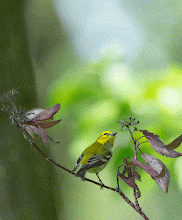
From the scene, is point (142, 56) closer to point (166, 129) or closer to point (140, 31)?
point (140, 31)

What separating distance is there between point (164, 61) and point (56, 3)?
43cm

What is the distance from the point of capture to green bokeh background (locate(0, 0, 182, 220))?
547mm

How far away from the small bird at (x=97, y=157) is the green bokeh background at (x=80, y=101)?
13.9 inches

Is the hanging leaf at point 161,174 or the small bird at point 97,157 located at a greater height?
the small bird at point 97,157

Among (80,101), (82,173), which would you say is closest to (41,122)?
(82,173)

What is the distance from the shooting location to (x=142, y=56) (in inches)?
26.0

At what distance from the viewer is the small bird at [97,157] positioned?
0.18 metres

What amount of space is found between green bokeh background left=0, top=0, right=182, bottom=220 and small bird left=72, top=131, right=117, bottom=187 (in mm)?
353

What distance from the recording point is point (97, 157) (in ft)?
0.61

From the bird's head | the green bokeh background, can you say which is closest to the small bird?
the bird's head

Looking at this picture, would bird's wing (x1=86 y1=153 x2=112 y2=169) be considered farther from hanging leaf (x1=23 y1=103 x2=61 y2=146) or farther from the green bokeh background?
the green bokeh background

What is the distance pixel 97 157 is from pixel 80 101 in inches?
19.7

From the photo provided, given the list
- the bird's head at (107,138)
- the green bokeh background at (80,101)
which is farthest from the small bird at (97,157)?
the green bokeh background at (80,101)

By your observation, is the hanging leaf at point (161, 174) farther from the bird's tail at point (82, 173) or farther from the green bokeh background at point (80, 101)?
the green bokeh background at point (80, 101)
